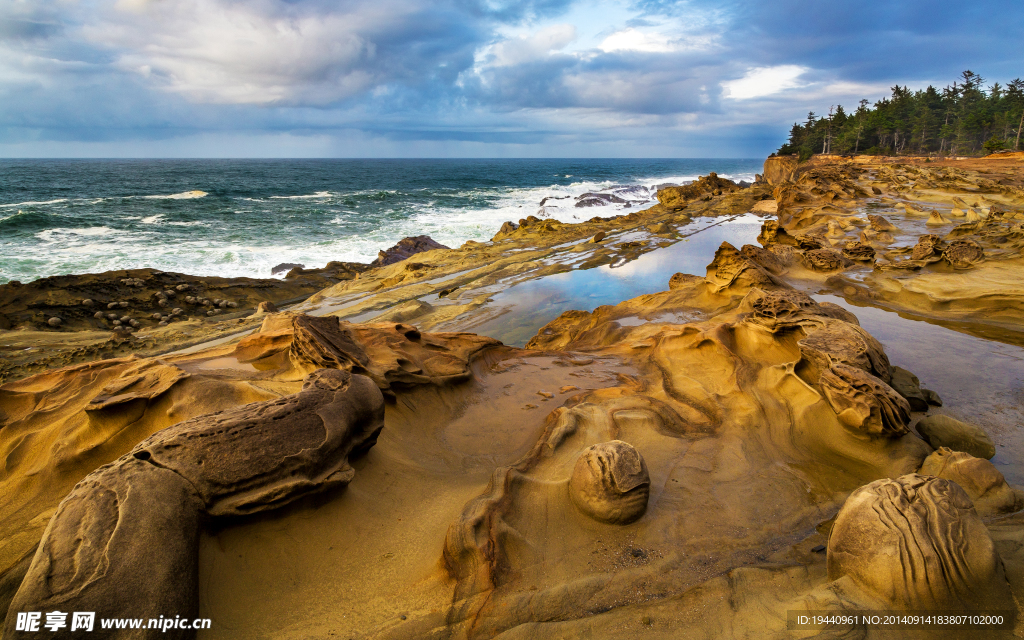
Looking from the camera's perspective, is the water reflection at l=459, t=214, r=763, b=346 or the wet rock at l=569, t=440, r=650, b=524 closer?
the wet rock at l=569, t=440, r=650, b=524

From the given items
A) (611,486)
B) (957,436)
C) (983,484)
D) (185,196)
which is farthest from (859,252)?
(185,196)

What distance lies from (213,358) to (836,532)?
4.82 meters

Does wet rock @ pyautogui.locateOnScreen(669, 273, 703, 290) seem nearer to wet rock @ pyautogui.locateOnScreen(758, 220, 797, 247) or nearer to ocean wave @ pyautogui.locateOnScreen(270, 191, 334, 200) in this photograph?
wet rock @ pyautogui.locateOnScreen(758, 220, 797, 247)

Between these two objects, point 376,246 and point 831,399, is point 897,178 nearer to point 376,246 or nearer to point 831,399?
point 376,246

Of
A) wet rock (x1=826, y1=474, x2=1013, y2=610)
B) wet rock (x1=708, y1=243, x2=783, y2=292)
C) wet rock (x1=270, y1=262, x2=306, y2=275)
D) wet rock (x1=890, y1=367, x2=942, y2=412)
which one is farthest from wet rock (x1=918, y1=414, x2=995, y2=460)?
wet rock (x1=270, y1=262, x2=306, y2=275)

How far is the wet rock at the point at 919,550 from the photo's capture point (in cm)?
198

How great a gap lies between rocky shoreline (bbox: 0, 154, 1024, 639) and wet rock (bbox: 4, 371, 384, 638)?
11 mm

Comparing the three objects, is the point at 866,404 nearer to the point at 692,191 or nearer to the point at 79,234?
the point at 79,234

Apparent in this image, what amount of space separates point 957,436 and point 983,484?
2.65 ft

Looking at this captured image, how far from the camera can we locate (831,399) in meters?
3.76

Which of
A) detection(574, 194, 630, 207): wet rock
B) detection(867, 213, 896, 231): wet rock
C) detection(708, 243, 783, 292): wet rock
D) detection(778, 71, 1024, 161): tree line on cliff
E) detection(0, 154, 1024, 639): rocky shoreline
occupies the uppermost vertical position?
detection(778, 71, 1024, 161): tree line on cliff

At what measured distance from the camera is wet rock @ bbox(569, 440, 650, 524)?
9.00ft

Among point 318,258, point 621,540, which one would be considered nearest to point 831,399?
point 621,540

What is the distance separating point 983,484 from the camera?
2.80m
